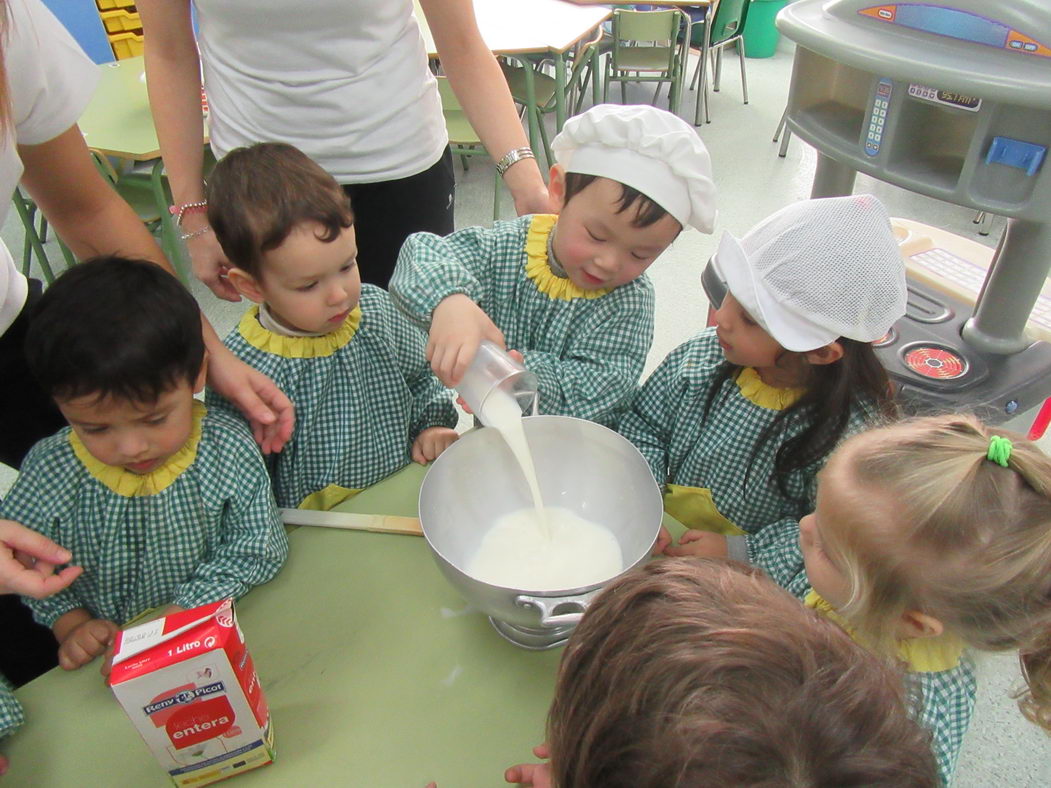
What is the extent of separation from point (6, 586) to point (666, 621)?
67cm

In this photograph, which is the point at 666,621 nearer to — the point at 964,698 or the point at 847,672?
the point at 847,672

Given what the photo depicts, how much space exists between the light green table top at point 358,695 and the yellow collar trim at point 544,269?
0.49 meters

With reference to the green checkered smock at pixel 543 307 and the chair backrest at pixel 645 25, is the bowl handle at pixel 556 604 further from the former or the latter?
the chair backrest at pixel 645 25

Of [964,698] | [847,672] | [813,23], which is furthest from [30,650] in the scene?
[813,23]

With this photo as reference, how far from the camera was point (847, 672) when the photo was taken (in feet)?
1.45

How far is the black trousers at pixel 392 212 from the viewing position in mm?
1370

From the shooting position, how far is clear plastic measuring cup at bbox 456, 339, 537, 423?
905 mm

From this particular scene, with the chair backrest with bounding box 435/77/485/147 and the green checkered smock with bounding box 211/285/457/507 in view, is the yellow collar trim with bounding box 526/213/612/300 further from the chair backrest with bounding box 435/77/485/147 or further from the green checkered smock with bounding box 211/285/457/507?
the chair backrest with bounding box 435/77/485/147

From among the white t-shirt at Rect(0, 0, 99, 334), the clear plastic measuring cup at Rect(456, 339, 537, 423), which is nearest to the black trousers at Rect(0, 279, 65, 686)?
the white t-shirt at Rect(0, 0, 99, 334)

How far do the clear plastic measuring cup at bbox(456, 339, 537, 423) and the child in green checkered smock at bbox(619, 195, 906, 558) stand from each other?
10.5 inches

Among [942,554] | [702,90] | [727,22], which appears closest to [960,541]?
[942,554]

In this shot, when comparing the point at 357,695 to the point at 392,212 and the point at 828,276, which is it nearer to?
the point at 828,276

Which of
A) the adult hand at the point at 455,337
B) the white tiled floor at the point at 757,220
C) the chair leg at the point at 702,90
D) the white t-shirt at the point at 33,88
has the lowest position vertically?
the white tiled floor at the point at 757,220

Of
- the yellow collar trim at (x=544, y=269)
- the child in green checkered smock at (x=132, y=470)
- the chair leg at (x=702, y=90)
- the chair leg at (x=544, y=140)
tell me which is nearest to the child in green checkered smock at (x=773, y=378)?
the yellow collar trim at (x=544, y=269)
